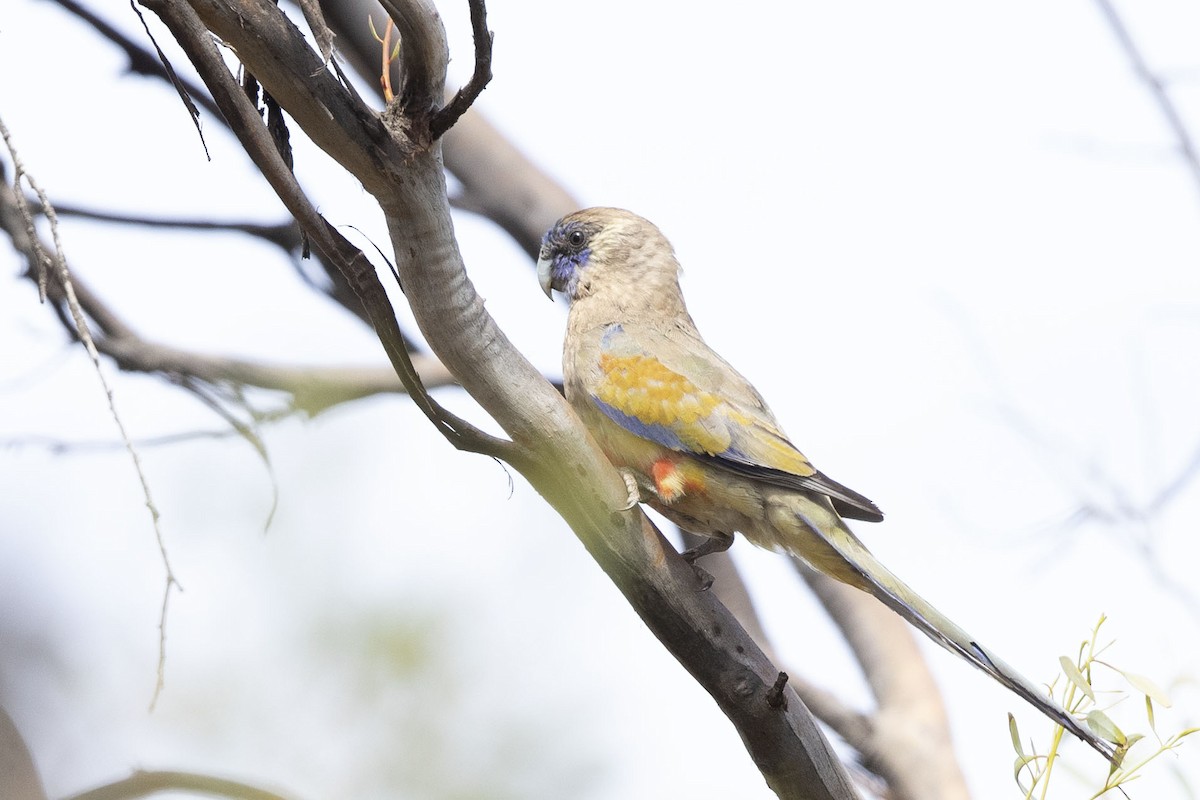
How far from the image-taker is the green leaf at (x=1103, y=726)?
8.14ft

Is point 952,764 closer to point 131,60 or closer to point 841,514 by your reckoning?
point 841,514

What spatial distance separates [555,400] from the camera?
285 centimetres

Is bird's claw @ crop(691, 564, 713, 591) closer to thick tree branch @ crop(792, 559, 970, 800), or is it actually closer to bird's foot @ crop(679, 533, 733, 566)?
bird's foot @ crop(679, 533, 733, 566)

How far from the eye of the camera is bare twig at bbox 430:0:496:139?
2.21 meters

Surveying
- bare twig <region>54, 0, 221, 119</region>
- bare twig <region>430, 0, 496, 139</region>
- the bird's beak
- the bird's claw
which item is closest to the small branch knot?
the bird's claw

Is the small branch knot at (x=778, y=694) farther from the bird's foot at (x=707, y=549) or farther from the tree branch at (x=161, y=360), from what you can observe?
the tree branch at (x=161, y=360)

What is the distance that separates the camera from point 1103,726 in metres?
2.55

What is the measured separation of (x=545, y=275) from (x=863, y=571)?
224cm

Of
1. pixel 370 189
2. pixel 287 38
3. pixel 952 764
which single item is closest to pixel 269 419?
pixel 370 189

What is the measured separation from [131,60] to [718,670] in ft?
14.9

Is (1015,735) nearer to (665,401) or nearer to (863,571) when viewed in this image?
(863,571)

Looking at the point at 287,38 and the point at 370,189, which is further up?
the point at 287,38

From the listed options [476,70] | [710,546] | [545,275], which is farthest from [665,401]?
[476,70]

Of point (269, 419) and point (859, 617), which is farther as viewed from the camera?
point (859, 617)
